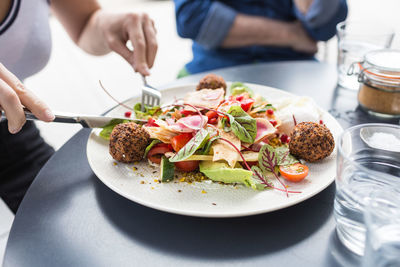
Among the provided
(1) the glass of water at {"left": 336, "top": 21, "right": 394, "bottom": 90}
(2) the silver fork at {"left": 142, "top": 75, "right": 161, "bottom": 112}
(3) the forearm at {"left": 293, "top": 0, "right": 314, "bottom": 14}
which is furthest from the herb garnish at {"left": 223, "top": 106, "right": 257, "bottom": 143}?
(3) the forearm at {"left": 293, "top": 0, "right": 314, "bottom": 14}

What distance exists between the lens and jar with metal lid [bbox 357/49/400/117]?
1.15 metres

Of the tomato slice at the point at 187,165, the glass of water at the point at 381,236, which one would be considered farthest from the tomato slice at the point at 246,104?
the glass of water at the point at 381,236

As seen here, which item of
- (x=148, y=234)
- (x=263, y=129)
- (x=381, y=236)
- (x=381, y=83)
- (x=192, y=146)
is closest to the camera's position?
(x=381, y=236)

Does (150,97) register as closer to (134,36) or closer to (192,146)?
(134,36)

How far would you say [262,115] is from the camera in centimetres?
115

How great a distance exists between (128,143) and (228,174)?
0.92ft

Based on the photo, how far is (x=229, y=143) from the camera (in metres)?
0.99

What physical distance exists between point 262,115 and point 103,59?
3389 mm

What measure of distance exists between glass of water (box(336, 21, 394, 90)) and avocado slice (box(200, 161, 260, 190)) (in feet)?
2.59

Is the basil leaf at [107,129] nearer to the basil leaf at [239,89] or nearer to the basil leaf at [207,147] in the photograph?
the basil leaf at [207,147]

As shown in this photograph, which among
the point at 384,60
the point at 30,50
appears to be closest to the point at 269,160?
the point at 384,60

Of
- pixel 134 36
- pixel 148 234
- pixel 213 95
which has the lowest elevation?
pixel 148 234

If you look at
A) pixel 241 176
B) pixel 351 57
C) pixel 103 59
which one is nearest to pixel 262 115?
pixel 241 176

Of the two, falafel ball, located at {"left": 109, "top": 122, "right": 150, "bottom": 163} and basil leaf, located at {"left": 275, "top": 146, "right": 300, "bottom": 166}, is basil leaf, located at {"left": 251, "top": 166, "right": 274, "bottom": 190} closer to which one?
basil leaf, located at {"left": 275, "top": 146, "right": 300, "bottom": 166}
